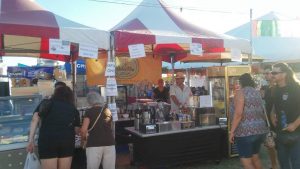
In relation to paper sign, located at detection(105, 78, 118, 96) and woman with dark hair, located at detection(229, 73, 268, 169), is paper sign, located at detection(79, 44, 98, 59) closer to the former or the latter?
paper sign, located at detection(105, 78, 118, 96)

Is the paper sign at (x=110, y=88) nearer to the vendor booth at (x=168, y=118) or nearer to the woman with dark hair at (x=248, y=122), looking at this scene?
the vendor booth at (x=168, y=118)

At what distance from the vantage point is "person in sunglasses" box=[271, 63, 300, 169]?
11.4 feet

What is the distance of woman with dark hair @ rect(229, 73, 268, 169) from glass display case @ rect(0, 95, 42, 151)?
2596mm

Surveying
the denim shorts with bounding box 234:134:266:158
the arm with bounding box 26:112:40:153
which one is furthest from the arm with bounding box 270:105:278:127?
the arm with bounding box 26:112:40:153

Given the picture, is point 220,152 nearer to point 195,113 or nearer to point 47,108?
point 195,113

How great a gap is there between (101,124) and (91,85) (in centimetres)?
395

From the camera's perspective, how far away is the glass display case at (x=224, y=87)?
5.96m

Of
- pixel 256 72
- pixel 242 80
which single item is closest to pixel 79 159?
pixel 242 80

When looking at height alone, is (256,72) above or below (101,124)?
above

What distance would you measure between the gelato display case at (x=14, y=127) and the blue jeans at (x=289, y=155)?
297 cm

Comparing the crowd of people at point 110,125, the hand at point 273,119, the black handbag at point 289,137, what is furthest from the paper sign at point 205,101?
the black handbag at point 289,137

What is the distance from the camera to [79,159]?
18.7ft

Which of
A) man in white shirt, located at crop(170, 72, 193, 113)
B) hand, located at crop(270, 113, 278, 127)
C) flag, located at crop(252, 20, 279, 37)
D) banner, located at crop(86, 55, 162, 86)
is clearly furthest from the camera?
flag, located at crop(252, 20, 279, 37)

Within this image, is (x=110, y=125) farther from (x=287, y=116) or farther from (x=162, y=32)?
(x=287, y=116)
